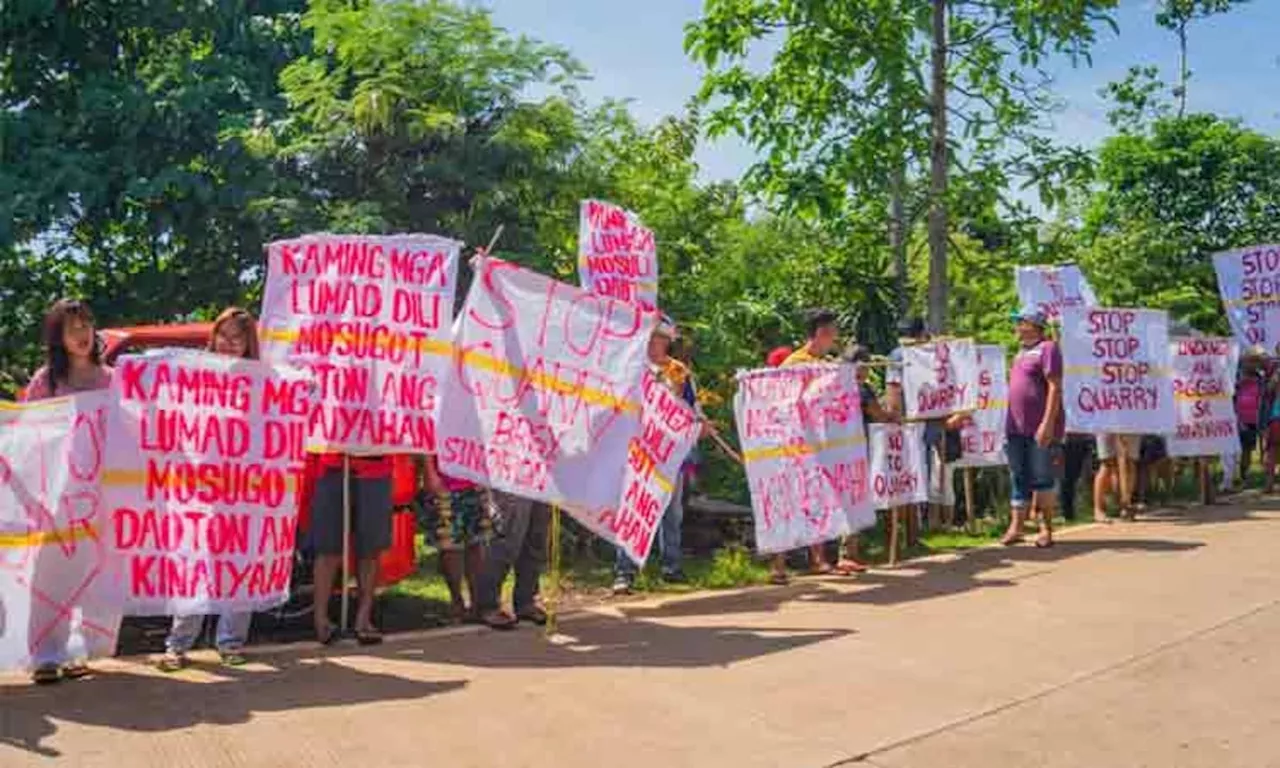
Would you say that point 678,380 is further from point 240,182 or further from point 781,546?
point 240,182

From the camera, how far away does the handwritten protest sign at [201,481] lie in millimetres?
5594

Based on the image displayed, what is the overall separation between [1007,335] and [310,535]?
10031 millimetres

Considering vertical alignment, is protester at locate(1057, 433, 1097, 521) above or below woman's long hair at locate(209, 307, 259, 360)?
below

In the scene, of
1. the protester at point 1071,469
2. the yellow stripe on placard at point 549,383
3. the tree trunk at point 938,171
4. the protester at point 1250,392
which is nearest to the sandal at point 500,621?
the yellow stripe on placard at point 549,383

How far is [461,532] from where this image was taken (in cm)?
703

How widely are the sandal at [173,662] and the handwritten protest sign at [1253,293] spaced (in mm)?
11942

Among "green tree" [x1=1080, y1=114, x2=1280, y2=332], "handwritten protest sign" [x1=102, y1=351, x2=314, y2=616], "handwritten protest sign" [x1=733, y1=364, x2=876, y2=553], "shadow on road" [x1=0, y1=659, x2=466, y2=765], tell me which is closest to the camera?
"shadow on road" [x1=0, y1=659, x2=466, y2=765]

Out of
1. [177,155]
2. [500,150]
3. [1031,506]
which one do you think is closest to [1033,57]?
[1031,506]

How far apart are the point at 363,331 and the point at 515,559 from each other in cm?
165

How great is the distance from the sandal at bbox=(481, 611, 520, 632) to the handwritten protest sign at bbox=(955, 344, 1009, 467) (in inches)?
214

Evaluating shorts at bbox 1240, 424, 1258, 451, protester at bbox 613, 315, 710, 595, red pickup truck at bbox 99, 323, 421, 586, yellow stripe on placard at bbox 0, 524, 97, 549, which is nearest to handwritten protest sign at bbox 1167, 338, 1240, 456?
shorts at bbox 1240, 424, 1258, 451

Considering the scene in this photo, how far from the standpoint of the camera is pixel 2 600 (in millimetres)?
5195

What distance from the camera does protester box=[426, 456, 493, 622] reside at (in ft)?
22.7

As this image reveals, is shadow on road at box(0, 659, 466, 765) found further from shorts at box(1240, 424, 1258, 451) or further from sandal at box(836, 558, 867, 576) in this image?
shorts at box(1240, 424, 1258, 451)
